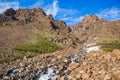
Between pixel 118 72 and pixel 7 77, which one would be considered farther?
pixel 7 77

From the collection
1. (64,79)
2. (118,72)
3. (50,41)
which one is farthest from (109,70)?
(50,41)

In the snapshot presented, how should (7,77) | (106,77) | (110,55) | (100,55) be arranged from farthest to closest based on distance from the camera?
(100,55) → (110,55) → (7,77) → (106,77)

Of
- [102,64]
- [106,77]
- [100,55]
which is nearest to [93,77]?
[106,77]

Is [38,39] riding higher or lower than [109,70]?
higher

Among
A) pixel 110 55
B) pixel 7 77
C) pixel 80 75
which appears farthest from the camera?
pixel 110 55

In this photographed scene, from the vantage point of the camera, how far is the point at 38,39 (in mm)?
185500

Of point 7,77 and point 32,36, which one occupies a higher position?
point 32,36

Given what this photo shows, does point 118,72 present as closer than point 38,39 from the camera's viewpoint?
Yes

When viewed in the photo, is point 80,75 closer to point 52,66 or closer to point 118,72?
point 118,72

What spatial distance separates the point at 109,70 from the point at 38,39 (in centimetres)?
12749

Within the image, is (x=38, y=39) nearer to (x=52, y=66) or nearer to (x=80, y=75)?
(x=52, y=66)

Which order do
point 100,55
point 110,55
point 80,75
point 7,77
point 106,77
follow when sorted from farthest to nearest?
point 100,55
point 110,55
point 7,77
point 80,75
point 106,77

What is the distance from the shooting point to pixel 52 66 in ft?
255

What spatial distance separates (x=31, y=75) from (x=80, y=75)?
12.9 m
